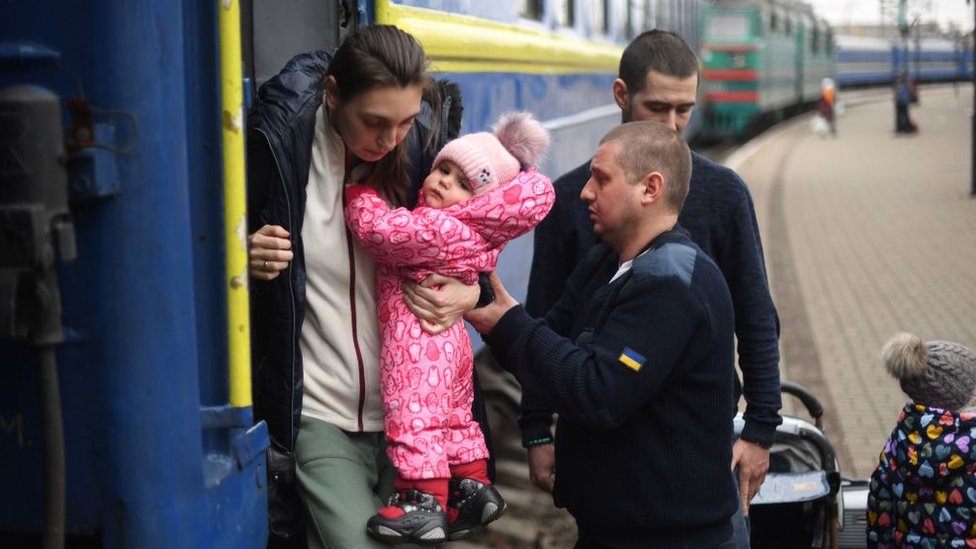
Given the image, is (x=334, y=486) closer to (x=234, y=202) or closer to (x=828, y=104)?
(x=234, y=202)

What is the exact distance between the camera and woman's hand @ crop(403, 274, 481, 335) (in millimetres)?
2633

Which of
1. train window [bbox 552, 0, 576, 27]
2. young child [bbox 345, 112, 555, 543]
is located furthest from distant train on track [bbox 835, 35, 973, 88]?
young child [bbox 345, 112, 555, 543]

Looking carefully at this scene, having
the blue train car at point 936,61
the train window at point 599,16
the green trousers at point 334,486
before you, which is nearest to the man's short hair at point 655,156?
the green trousers at point 334,486

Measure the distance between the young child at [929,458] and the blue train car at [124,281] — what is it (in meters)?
2.14

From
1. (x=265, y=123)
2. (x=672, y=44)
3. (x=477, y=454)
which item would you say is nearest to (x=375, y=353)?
(x=477, y=454)

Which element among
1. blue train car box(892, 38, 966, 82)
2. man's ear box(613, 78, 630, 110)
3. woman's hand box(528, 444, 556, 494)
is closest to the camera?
woman's hand box(528, 444, 556, 494)

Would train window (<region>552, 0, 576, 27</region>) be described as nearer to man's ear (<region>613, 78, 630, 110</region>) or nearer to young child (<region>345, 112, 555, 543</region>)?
man's ear (<region>613, 78, 630, 110</region>)

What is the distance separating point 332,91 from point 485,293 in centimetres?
58

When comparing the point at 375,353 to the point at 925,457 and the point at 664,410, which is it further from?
the point at 925,457

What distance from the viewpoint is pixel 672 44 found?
356 cm

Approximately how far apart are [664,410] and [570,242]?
950 millimetres

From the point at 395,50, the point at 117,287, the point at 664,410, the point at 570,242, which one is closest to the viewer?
the point at 117,287

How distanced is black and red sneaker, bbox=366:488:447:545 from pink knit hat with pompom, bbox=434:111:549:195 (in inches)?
25.7

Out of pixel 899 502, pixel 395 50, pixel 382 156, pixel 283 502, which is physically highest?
pixel 395 50
